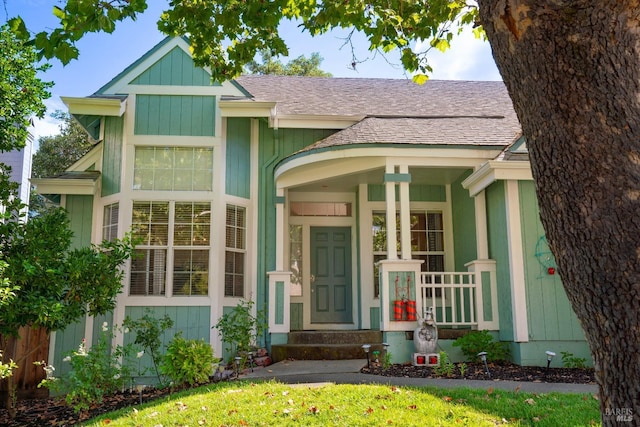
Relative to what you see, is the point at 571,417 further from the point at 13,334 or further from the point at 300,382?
the point at 13,334

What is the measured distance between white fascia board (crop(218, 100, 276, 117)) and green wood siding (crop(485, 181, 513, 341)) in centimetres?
404

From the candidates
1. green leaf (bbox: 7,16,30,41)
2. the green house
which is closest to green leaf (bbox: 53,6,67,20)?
green leaf (bbox: 7,16,30,41)

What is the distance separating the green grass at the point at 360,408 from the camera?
462 cm

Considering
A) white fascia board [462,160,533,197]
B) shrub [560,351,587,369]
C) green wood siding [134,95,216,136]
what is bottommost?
shrub [560,351,587,369]

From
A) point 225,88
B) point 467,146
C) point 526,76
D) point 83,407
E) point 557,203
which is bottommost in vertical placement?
point 83,407

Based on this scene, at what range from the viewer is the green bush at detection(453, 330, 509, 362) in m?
7.79

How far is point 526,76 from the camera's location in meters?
2.21

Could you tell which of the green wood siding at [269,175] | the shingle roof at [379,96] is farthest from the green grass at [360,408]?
the shingle roof at [379,96]

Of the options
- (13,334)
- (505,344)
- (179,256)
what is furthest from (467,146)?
(13,334)

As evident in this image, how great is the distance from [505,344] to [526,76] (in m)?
6.63

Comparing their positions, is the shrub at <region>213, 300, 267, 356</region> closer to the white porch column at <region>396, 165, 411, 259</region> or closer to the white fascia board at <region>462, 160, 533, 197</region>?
the white porch column at <region>396, 165, 411, 259</region>

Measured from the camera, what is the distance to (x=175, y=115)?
988cm

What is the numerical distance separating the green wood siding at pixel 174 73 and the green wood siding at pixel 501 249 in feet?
17.7

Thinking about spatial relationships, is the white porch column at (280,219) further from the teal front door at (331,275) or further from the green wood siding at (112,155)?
the green wood siding at (112,155)
